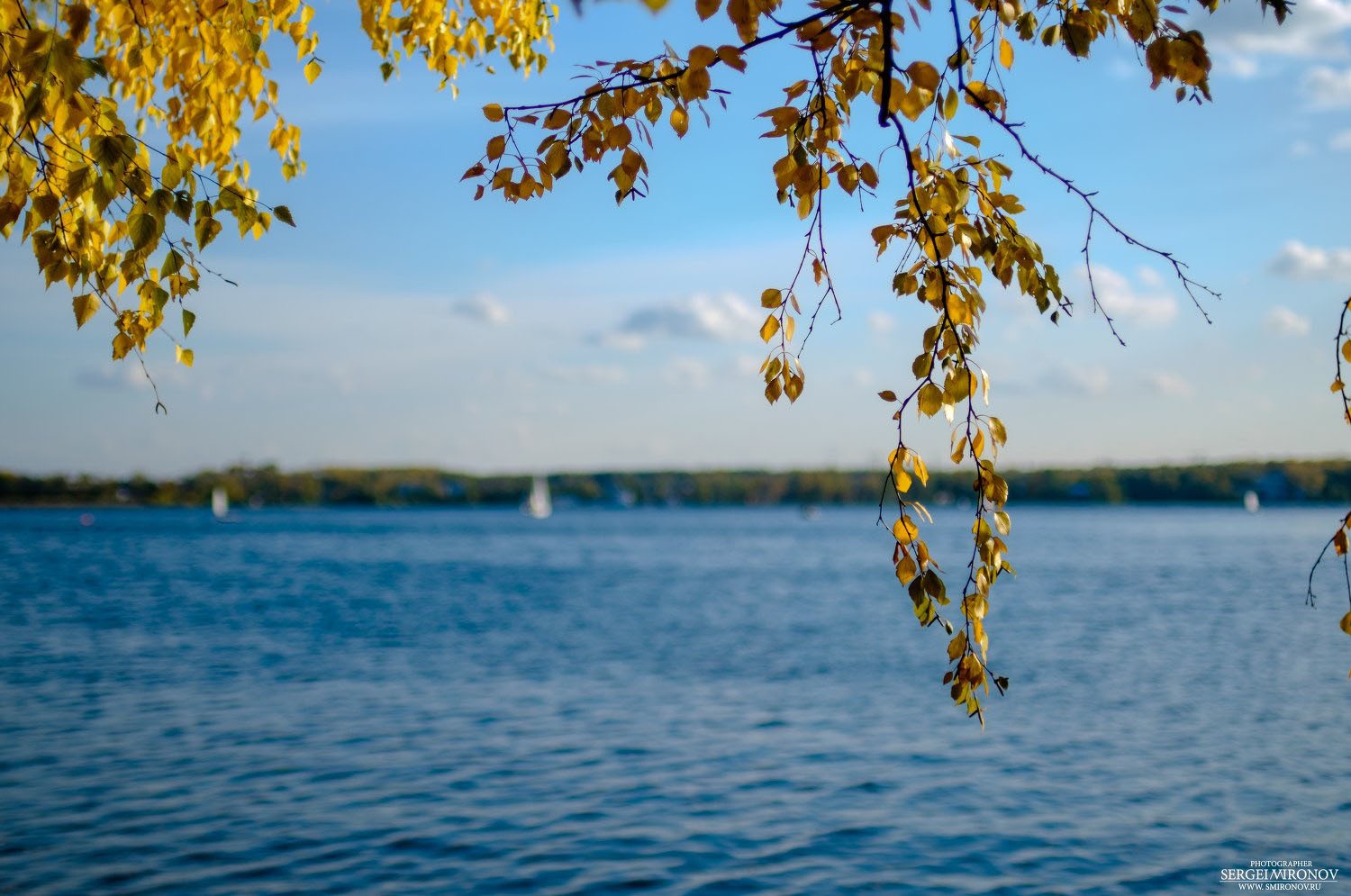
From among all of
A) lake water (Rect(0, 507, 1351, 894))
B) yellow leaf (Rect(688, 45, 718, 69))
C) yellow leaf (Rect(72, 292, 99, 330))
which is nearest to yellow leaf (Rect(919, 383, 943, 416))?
yellow leaf (Rect(688, 45, 718, 69))

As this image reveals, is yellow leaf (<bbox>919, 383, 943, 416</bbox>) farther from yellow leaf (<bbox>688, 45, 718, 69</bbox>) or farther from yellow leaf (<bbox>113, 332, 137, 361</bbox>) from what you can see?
yellow leaf (<bbox>113, 332, 137, 361</bbox>)

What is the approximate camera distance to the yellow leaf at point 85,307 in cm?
331

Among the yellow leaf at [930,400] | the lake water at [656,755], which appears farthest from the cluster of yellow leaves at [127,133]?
the lake water at [656,755]

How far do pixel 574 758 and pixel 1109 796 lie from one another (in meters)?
6.32

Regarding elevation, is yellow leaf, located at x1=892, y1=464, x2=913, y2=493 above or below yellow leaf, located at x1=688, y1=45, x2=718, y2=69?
below

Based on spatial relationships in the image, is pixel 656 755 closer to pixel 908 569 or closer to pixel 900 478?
pixel 908 569

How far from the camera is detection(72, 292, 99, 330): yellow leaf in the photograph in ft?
10.9

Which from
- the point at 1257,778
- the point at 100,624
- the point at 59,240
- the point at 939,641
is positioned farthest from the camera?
the point at 100,624

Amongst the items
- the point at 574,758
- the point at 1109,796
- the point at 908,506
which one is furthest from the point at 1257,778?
the point at 908,506

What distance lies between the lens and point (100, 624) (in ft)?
101

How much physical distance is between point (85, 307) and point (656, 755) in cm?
1164

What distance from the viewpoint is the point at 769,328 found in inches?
134

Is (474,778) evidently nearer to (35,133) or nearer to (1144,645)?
(35,133)

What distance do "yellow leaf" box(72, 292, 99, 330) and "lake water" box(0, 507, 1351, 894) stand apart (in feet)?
23.8
